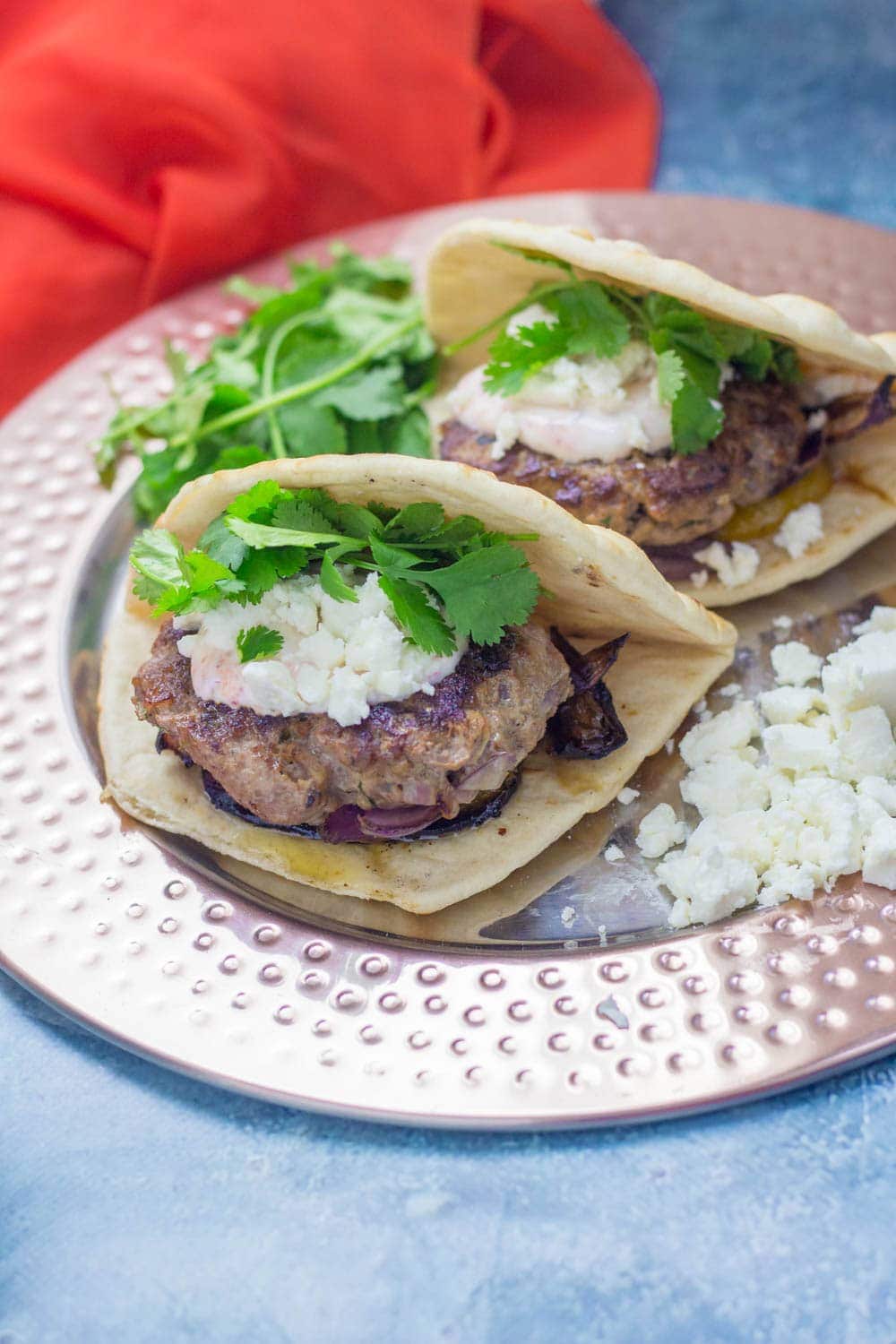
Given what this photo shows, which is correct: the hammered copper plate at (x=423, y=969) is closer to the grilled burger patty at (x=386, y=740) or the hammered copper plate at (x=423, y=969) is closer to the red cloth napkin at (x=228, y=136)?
the grilled burger patty at (x=386, y=740)

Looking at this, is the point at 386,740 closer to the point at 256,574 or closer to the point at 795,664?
the point at 256,574

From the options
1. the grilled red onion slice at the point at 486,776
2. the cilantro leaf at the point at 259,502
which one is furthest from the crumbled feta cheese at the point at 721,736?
the cilantro leaf at the point at 259,502

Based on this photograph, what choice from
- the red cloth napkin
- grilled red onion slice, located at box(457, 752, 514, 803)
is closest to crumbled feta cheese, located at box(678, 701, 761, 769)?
grilled red onion slice, located at box(457, 752, 514, 803)

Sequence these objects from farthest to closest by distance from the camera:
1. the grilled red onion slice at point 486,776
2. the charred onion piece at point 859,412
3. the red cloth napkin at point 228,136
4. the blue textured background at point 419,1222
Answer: the red cloth napkin at point 228,136
the charred onion piece at point 859,412
the grilled red onion slice at point 486,776
the blue textured background at point 419,1222

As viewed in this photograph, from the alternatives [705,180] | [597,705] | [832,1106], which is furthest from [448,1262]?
[705,180]

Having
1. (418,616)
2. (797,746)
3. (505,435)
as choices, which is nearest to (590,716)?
(797,746)
